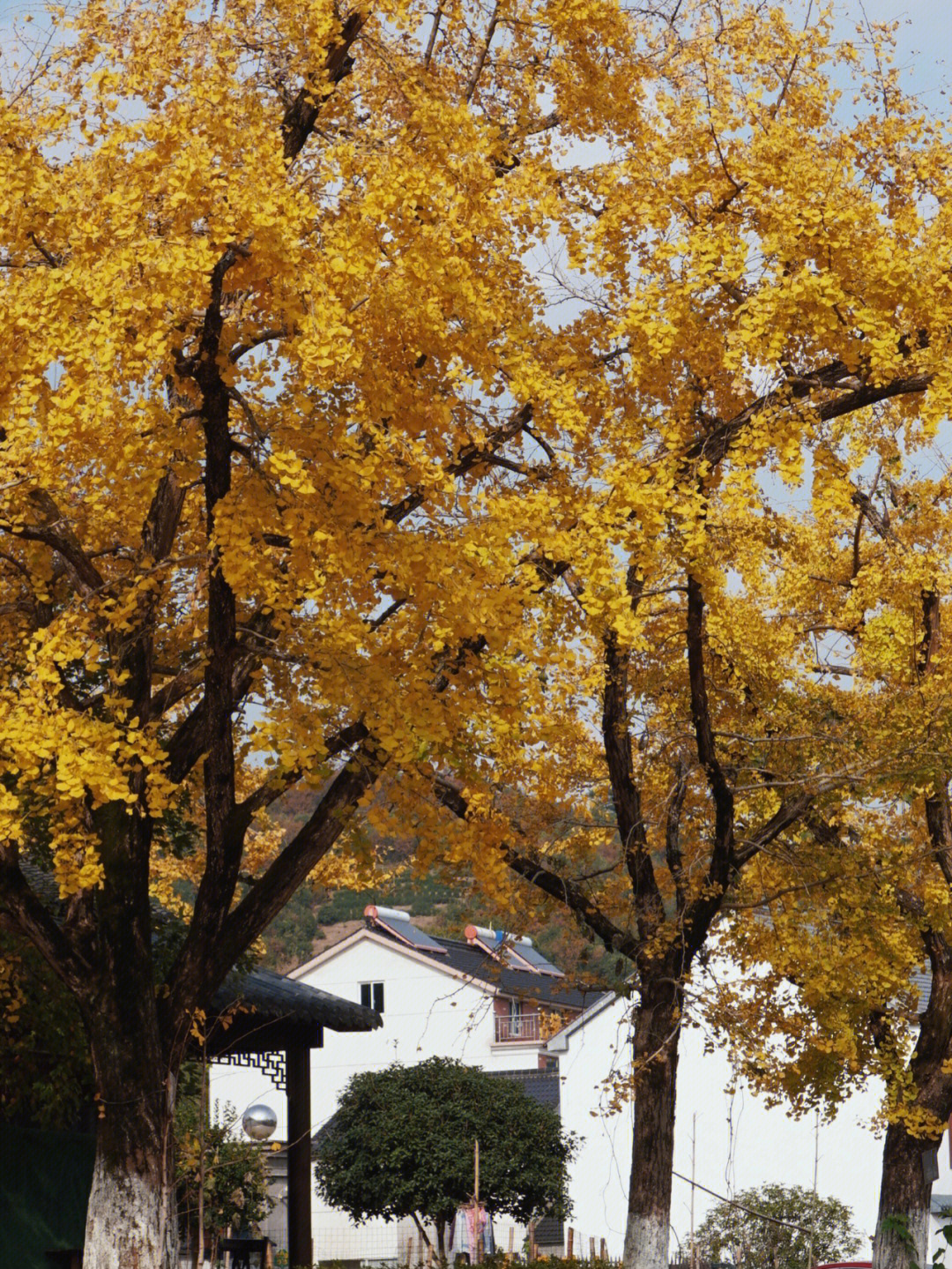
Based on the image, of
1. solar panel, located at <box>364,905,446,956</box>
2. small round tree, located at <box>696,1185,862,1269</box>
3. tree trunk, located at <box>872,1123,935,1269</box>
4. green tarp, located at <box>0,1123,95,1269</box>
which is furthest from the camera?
solar panel, located at <box>364,905,446,956</box>

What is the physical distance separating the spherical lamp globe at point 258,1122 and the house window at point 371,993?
26.0 metres

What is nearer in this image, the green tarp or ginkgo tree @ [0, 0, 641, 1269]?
ginkgo tree @ [0, 0, 641, 1269]

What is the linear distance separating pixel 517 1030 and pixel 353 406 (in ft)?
106

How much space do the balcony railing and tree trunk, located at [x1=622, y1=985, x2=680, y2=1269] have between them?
2613cm

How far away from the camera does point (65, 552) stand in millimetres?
8039

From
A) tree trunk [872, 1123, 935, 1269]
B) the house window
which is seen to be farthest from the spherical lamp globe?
the house window

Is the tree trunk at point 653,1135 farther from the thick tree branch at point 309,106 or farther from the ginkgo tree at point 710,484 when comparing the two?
the thick tree branch at point 309,106

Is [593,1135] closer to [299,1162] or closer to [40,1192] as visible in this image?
[299,1162]

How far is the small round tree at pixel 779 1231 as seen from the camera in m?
21.5

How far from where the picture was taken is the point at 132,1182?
301 inches

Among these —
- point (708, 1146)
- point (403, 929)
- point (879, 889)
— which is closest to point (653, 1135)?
point (879, 889)

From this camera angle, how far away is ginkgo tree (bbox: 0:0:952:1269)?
6.96m

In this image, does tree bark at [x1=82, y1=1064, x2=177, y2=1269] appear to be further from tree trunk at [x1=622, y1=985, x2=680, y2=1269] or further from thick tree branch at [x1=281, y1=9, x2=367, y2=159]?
thick tree branch at [x1=281, y1=9, x2=367, y2=159]

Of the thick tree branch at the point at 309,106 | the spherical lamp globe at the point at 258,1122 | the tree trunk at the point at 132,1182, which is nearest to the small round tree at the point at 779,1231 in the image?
the spherical lamp globe at the point at 258,1122
